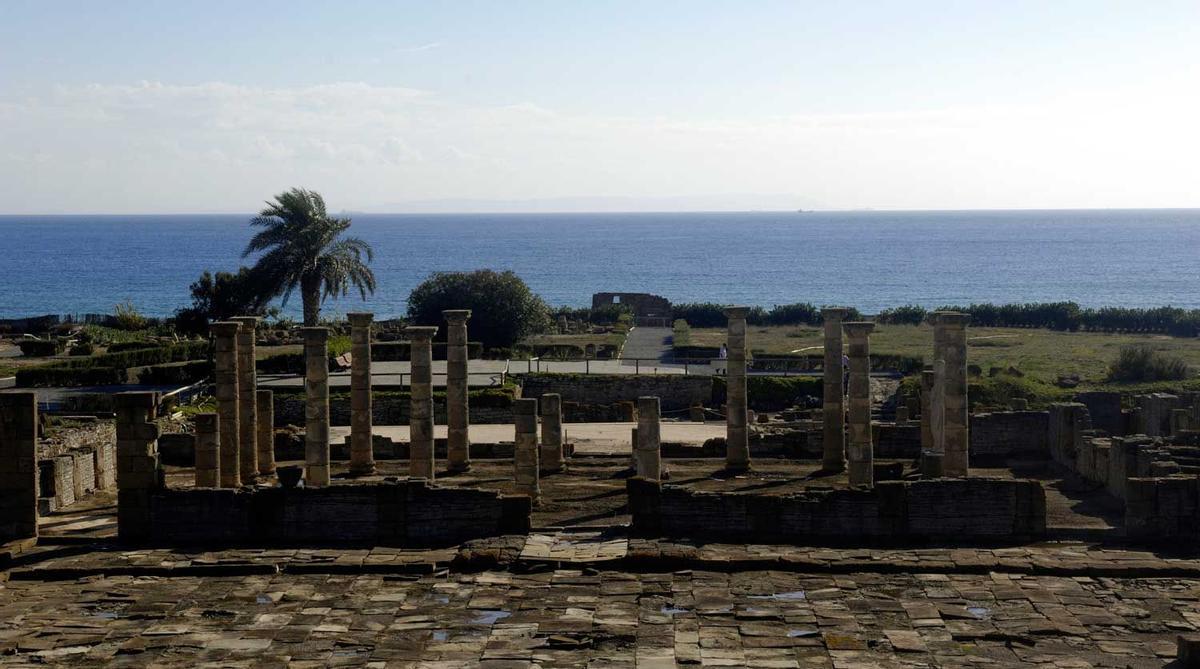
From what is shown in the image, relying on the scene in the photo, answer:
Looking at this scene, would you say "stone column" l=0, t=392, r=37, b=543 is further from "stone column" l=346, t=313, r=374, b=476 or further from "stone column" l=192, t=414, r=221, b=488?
"stone column" l=346, t=313, r=374, b=476

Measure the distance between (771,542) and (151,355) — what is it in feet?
101

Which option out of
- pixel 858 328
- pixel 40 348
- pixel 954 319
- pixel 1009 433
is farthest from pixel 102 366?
pixel 954 319

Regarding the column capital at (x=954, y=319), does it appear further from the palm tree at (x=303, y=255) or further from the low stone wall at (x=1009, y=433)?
the palm tree at (x=303, y=255)

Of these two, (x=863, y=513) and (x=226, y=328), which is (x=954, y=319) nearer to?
(x=863, y=513)

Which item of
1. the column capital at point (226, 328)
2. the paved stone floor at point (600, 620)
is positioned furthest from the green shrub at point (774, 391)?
the paved stone floor at point (600, 620)

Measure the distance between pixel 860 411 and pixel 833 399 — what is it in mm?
2001

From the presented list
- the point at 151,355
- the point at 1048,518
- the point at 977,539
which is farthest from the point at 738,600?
the point at 151,355

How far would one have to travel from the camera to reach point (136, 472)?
24.6 meters

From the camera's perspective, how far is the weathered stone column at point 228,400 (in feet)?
93.4

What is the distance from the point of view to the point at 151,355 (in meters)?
49.5

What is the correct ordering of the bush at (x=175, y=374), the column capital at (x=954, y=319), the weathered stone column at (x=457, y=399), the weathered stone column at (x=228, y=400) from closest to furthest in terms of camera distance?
the column capital at (x=954, y=319) → the weathered stone column at (x=228, y=400) → the weathered stone column at (x=457, y=399) → the bush at (x=175, y=374)

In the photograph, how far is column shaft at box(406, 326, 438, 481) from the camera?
96.4ft

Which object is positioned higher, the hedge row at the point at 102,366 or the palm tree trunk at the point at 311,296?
the palm tree trunk at the point at 311,296

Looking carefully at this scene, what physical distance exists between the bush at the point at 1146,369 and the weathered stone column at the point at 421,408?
28.3m
